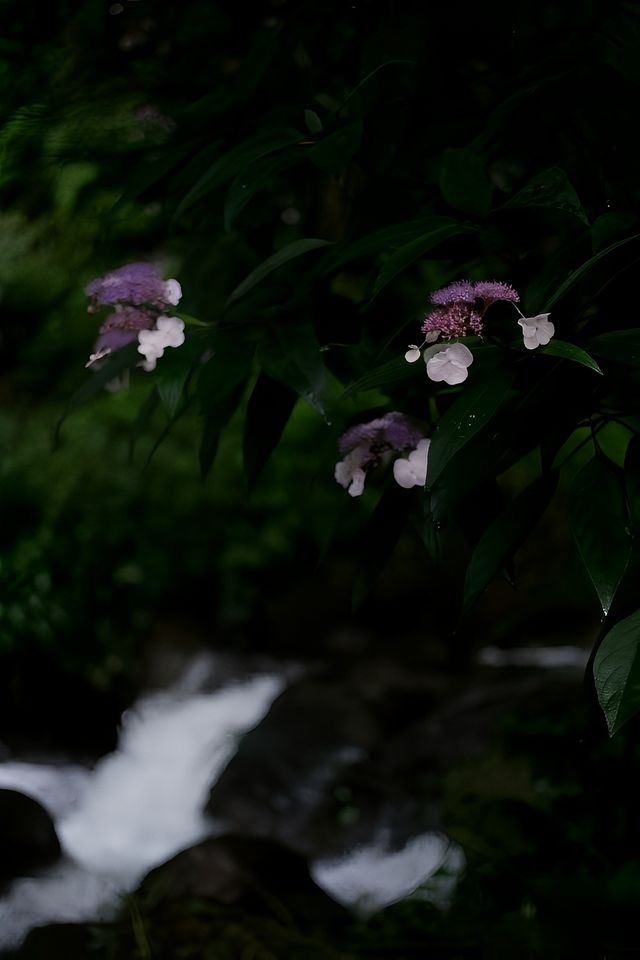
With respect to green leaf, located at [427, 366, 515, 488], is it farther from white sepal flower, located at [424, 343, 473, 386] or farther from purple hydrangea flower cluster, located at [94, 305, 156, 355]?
purple hydrangea flower cluster, located at [94, 305, 156, 355]

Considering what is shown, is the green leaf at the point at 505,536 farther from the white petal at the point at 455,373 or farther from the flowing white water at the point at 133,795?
the flowing white water at the point at 133,795

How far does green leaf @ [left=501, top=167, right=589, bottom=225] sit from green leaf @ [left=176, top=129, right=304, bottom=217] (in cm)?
31

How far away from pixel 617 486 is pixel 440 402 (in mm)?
319

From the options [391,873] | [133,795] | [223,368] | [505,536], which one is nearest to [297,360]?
[223,368]

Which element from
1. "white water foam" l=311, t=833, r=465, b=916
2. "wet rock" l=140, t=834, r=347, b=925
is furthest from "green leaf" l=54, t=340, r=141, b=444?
"white water foam" l=311, t=833, r=465, b=916

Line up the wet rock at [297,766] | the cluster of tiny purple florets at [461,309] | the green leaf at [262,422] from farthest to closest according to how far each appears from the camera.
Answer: the wet rock at [297,766] < the green leaf at [262,422] < the cluster of tiny purple florets at [461,309]

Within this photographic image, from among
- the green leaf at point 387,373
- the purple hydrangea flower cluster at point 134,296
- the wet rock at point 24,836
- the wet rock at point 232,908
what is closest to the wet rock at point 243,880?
the wet rock at point 232,908

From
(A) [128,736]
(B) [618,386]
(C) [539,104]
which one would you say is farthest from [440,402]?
(A) [128,736]

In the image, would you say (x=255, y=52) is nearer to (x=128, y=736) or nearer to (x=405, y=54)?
(x=405, y=54)

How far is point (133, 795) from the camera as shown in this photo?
2.67 m

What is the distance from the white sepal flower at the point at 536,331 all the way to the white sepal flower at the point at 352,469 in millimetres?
317

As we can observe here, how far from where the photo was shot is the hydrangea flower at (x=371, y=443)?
1.15 m

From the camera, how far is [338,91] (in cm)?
174

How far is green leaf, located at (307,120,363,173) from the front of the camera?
1156 mm
